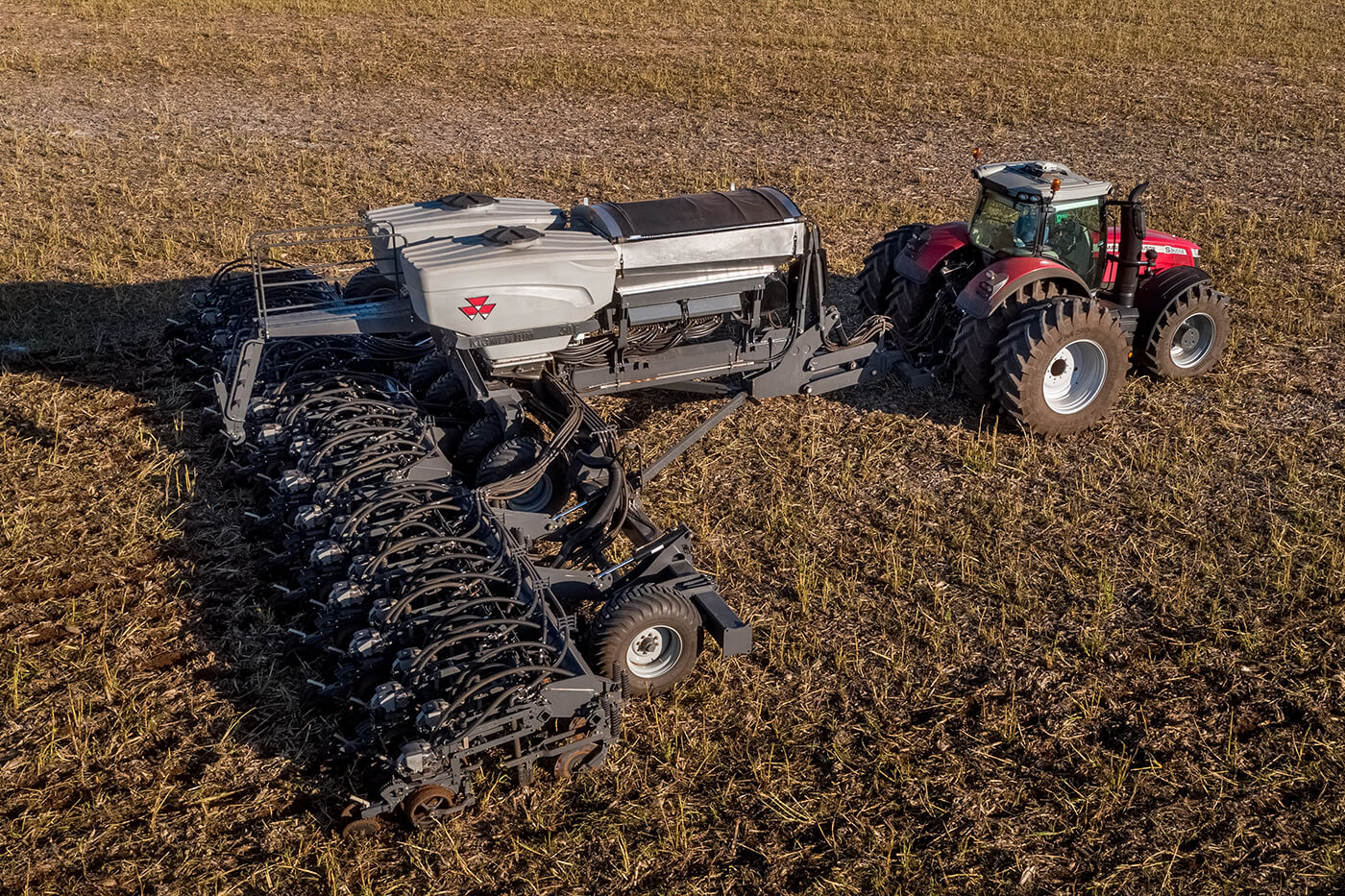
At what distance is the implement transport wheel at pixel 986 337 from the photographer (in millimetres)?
9336

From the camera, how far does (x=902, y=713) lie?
6.68 meters

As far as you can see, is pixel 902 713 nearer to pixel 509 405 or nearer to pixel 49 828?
pixel 509 405

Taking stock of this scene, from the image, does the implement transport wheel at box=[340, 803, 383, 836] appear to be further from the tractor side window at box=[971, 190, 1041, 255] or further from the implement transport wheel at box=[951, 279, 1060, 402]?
the tractor side window at box=[971, 190, 1041, 255]

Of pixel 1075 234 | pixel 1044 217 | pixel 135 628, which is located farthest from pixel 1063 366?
pixel 135 628

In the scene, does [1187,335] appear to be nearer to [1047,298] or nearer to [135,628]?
[1047,298]

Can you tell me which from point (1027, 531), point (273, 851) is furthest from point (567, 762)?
point (1027, 531)

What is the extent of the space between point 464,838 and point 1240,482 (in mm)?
6500

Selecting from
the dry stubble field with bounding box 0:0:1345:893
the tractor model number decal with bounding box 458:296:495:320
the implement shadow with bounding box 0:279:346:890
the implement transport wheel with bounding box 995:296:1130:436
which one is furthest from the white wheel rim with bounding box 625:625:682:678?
the implement transport wheel with bounding box 995:296:1130:436

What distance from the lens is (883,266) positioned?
10820 mm

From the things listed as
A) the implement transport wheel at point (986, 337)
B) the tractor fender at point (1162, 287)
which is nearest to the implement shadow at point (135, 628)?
the implement transport wheel at point (986, 337)

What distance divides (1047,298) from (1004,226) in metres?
0.86

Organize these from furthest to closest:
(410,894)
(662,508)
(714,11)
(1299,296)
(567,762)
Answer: (714,11) < (1299,296) < (662,508) < (567,762) < (410,894)

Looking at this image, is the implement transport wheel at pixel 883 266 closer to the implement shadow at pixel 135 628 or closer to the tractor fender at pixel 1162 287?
the tractor fender at pixel 1162 287

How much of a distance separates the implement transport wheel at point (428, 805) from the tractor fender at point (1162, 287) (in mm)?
7405
